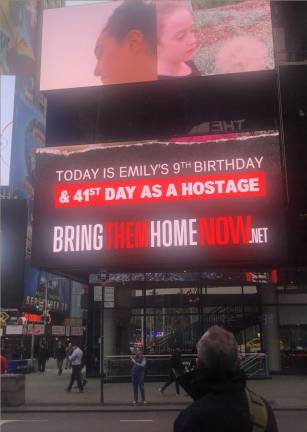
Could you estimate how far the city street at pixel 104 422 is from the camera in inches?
433

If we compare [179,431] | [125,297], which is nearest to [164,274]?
[125,297]

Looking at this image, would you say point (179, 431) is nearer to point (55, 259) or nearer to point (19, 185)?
point (55, 259)

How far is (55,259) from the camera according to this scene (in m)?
18.2

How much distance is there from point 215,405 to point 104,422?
407 inches

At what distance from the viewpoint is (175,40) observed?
23.0 metres

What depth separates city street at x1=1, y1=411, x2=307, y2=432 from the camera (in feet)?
36.1

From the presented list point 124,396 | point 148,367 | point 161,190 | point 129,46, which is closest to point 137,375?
point 124,396

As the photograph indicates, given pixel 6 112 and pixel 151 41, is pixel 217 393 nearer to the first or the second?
pixel 6 112

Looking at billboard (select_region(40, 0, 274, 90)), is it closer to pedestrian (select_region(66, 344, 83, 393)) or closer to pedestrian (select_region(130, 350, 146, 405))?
pedestrian (select_region(66, 344, 83, 393))

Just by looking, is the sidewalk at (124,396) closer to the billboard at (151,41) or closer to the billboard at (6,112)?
the billboard at (6,112)

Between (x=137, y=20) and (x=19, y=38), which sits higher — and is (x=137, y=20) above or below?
below

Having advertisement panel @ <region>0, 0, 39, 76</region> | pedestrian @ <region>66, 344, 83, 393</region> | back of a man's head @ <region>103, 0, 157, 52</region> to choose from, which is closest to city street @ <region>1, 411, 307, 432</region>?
pedestrian @ <region>66, 344, 83, 393</region>

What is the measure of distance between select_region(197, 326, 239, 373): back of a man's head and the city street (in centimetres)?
883

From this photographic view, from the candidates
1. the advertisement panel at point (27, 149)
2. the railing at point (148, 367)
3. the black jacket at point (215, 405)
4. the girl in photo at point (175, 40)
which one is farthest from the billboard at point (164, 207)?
the advertisement panel at point (27, 149)
